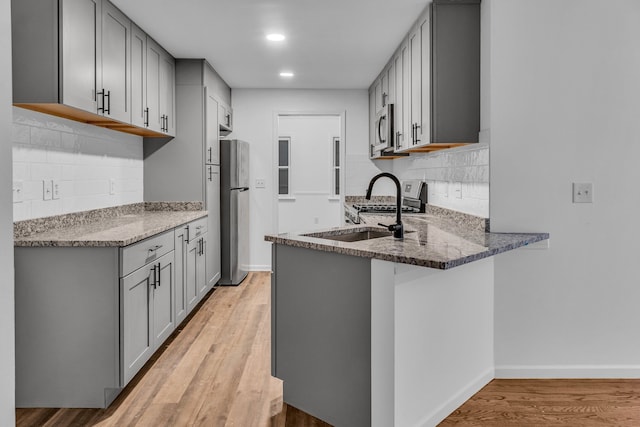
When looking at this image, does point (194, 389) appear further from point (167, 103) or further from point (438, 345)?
point (167, 103)

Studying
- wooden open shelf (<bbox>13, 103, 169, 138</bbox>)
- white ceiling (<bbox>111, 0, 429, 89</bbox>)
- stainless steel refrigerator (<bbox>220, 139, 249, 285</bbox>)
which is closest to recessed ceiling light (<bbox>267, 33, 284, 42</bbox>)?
white ceiling (<bbox>111, 0, 429, 89</bbox>)

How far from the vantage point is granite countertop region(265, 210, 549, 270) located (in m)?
1.84

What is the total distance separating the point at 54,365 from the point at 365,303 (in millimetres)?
1632

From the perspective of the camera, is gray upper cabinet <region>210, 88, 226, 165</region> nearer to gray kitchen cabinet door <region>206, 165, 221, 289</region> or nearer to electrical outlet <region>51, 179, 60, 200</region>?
gray kitchen cabinet door <region>206, 165, 221, 289</region>

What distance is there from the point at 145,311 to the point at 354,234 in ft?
4.33

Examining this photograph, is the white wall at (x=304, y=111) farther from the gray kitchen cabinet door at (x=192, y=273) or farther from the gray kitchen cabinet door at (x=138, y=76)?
the gray kitchen cabinet door at (x=138, y=76)

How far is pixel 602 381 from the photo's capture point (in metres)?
2.71

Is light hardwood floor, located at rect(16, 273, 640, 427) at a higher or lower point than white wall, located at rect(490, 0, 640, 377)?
lower

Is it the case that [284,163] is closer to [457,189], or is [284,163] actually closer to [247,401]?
[457,189]

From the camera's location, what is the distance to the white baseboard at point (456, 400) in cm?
219

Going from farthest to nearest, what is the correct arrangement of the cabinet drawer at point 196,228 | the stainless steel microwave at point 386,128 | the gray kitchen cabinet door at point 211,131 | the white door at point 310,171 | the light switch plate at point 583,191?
the white door at point 310,171
the gray kitchen cabinet door at point 211,131
the stainless steel microwave at point 386,128
the cabinet drawer at point 196,228
the light switch plate at point 583,191

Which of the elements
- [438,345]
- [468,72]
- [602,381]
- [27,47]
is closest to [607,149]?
[468,72]

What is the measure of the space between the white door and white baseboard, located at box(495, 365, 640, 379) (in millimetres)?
5679

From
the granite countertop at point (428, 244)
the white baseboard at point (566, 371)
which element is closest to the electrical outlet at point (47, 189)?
the granite countertop at point (428, 244)
